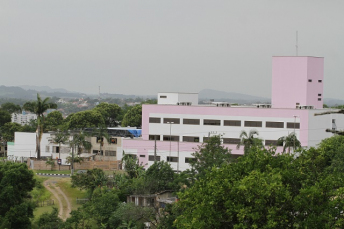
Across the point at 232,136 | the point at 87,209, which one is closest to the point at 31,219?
the point at 87,209

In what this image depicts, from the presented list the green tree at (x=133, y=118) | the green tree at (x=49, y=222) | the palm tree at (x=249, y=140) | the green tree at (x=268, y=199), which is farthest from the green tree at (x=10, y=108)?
the green tree at (x=268, y=199)

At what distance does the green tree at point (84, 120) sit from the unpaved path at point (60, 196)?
32.4 metres

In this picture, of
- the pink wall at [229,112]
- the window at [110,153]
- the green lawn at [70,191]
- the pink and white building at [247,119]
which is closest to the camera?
the green lawn at [70,191]

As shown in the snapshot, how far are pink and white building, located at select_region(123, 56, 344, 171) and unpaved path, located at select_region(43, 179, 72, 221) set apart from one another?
33.9 ft

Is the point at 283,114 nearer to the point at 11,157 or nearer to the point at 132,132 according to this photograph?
the point at 132,132

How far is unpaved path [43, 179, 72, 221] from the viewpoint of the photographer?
36.7 metres

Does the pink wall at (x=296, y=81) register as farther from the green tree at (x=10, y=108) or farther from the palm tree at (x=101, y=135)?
the green tree at (x=10, y=108)

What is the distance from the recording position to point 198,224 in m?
18.8

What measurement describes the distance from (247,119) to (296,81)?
6374 mm

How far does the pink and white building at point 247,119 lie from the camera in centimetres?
5231

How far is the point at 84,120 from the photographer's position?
265 ft

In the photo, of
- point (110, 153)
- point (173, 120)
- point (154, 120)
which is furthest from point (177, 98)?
point (110, 153)

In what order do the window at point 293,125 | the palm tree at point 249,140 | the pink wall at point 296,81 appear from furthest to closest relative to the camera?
1. the pink wall at point 296,81
2. the window at point 293,125
3. the palm tree at point 249,140

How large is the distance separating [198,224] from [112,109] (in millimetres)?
80965
